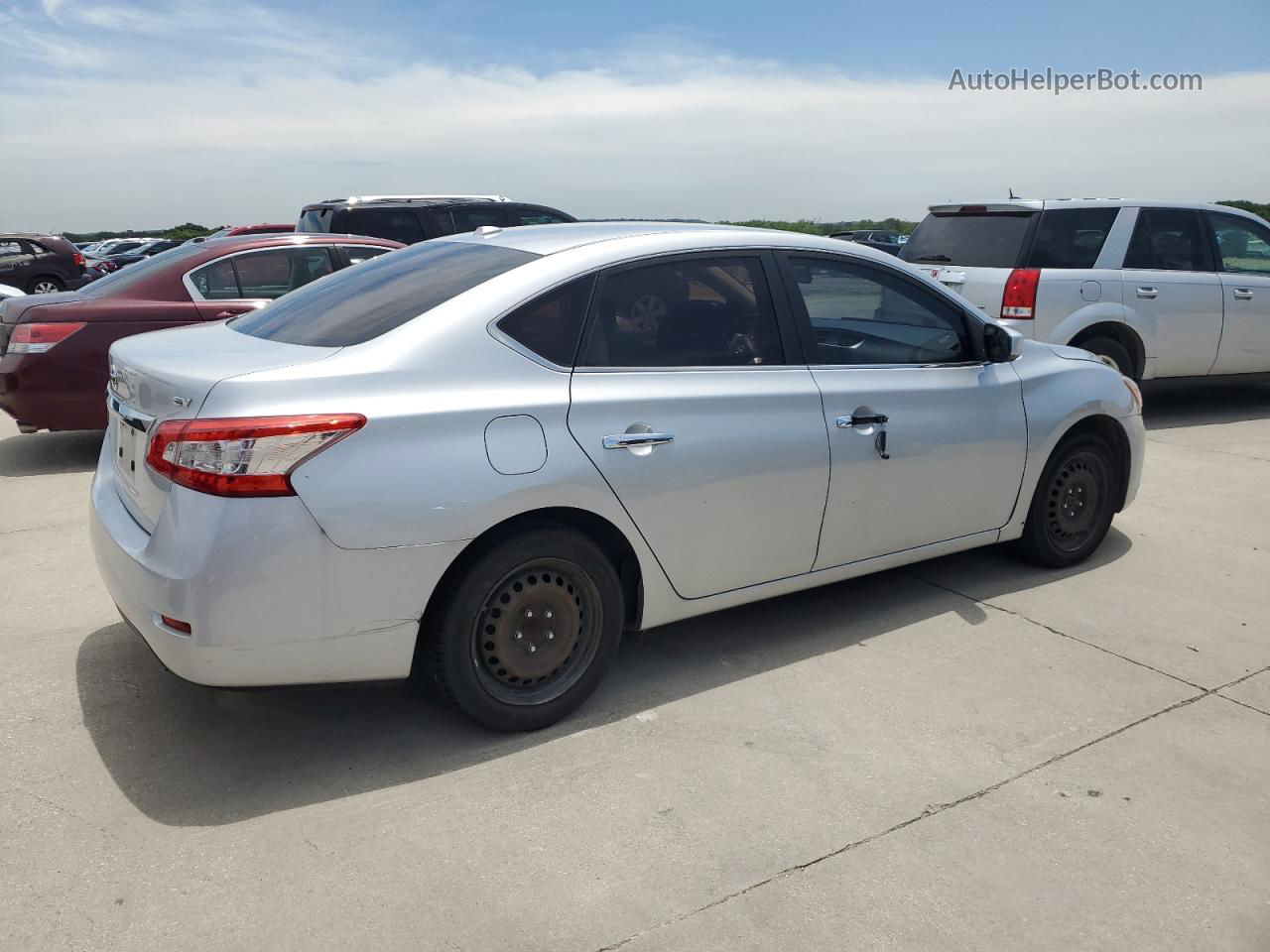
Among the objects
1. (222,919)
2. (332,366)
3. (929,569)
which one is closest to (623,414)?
(332,366)

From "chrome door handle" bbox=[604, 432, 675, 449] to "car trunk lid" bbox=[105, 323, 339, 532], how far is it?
904mm

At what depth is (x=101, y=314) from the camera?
23.4ft

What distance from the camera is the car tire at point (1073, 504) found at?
5.13 meters

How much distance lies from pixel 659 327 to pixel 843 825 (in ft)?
5.74

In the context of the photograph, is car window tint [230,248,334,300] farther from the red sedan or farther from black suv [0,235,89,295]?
black suv [0,235,89,295]

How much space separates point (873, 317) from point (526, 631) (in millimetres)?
2085

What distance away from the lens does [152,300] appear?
7.36 meters

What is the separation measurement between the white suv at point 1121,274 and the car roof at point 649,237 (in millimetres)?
4375

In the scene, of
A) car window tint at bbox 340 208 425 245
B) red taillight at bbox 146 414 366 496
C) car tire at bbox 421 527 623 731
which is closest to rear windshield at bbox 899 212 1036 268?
car window tint at bbox 340 208 425 245

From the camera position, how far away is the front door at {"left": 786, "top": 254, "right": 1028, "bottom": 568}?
425 cm

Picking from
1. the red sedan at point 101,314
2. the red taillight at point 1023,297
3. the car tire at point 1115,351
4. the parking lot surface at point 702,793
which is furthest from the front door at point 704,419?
the car tire at point 1115,351

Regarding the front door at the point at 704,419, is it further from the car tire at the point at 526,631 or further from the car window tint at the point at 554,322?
the car tire at the point at 526,631

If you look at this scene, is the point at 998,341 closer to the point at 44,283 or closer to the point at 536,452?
the point at 536,452

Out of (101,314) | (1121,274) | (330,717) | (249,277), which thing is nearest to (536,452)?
(330,717)
